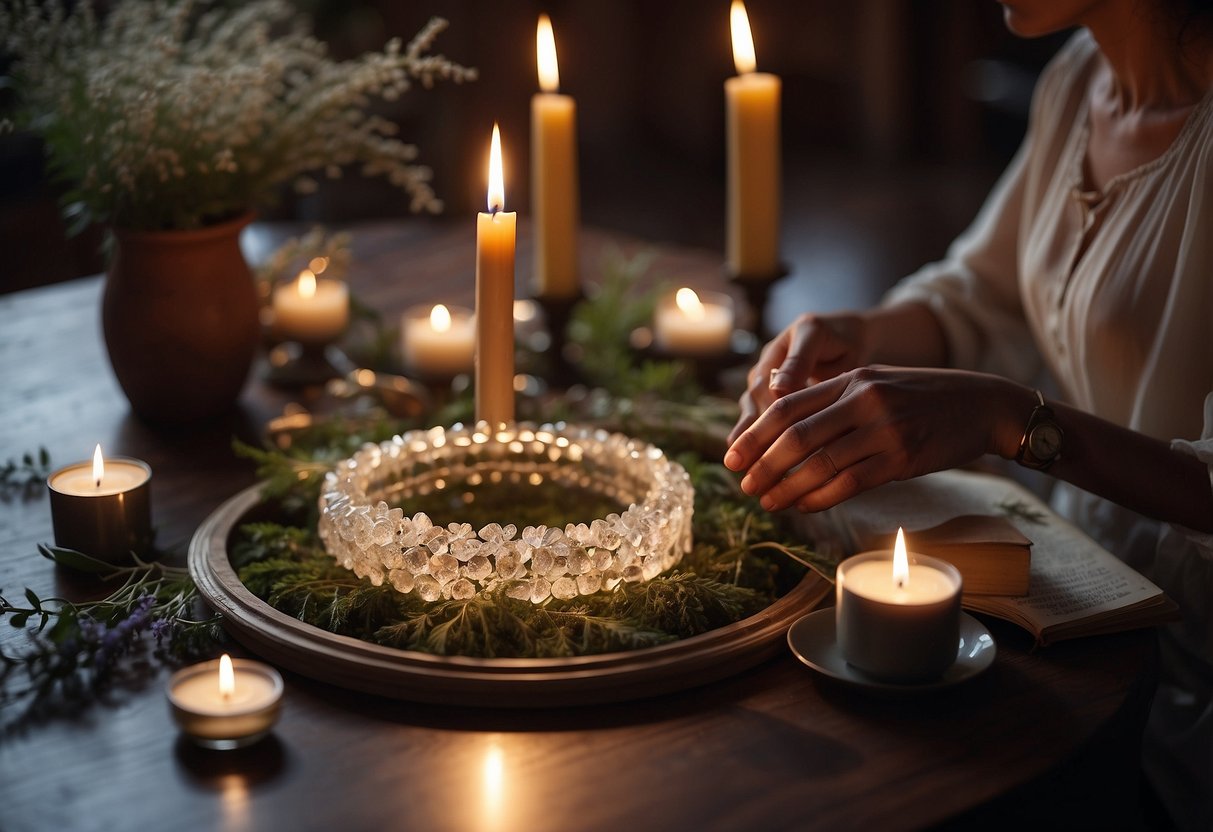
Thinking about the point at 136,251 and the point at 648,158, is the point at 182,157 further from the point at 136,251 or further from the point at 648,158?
the point at 648,158

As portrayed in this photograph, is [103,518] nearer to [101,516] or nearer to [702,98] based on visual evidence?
[101,516]

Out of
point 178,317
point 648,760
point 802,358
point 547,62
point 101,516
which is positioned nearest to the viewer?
point 648,760

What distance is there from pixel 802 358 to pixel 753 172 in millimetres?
454

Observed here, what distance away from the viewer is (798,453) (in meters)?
1.02

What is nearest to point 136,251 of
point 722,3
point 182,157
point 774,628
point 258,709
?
point 182,157

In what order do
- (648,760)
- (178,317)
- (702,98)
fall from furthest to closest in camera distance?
(702,98)
(178,317)
(648,760)

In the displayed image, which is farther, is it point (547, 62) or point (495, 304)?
point (547, 62)

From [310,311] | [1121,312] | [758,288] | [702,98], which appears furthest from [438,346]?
[702,98]

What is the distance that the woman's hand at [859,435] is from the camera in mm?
1022

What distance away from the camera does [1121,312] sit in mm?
1353

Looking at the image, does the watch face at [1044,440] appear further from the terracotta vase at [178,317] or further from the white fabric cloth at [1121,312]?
the terracotta vase at [178,317]

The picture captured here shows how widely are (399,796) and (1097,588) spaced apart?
0.59 m

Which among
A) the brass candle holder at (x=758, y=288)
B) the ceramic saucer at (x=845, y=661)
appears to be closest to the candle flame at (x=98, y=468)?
the ceramic saucer at (x=845, y=661)

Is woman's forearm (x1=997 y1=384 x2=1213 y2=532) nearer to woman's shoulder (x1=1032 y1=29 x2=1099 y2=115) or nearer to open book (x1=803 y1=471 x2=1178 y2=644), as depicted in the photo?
open book (x1=803 y1=471 x2=1178 y2=644)
